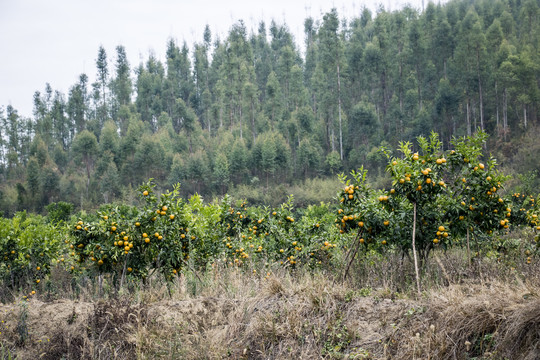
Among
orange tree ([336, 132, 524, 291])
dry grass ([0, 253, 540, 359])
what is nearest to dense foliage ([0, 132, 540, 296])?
orange tree ([336, 132, 524, 291])

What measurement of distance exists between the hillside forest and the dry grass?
29.1 metres

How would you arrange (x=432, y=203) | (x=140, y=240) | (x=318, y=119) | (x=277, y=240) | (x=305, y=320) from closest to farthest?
(x=305, y=320) < (x=432, y=203) < (x=140, y=240) < (x=277, y=240) < (x=318, y=119)

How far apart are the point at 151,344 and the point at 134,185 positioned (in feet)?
145

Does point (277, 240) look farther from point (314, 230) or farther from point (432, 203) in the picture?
point (432, 203)

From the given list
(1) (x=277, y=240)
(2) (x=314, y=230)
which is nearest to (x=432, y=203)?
(2) (x=314, y=230)

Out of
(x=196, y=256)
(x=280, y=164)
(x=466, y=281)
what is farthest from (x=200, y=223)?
(x=280, y=164)

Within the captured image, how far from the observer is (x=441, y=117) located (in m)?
42.1

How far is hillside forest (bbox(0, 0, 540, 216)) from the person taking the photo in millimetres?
40469

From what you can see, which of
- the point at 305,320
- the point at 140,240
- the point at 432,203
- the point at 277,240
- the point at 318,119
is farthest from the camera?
the point at 318,119

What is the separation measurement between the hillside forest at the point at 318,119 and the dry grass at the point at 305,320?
29.1 metres

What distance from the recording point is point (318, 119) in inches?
2062

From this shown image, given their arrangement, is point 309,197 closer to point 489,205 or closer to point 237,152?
point 237,152

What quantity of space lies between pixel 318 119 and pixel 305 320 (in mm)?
49148

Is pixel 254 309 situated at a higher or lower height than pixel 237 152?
lower
